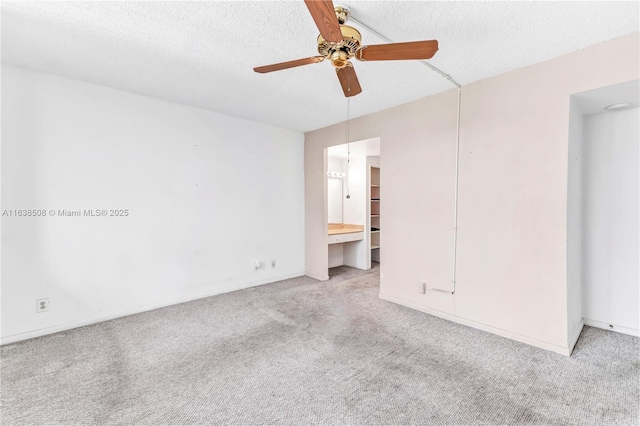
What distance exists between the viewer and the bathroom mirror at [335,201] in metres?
5.71

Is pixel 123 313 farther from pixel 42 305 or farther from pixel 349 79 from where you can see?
pixel 349 79

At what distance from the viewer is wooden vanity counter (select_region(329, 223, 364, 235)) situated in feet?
15.8

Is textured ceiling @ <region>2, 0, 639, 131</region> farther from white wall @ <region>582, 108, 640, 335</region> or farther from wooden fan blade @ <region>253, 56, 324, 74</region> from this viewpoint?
white wall @ <region>582, 108, 640, 335</region>

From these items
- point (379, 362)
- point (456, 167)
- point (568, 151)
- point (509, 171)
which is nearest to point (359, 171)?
point (456, 167)

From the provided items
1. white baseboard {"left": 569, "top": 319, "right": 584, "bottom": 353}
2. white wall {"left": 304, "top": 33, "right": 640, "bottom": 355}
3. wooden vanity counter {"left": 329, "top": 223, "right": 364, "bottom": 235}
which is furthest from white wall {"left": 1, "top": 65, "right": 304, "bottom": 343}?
white baseboard {"left": 569, "top": 319, "right": 584, "bottom": 353}

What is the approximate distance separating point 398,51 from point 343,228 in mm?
3892

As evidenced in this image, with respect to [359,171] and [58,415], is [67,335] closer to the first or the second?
[58,415]

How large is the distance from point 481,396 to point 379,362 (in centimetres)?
69

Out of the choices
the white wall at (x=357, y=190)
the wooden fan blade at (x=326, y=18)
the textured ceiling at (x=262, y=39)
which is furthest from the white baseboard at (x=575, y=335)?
the white wall at (x=357, y=190)

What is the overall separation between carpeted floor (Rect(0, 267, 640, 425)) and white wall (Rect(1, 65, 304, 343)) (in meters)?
0.43

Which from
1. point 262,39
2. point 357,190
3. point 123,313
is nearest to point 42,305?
point 123,313

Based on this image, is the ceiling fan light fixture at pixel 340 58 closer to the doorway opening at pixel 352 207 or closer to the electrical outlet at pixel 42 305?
the doorway opening at pixel 352 207

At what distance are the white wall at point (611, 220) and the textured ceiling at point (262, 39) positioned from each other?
1.06 metres

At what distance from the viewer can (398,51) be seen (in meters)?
1.60
